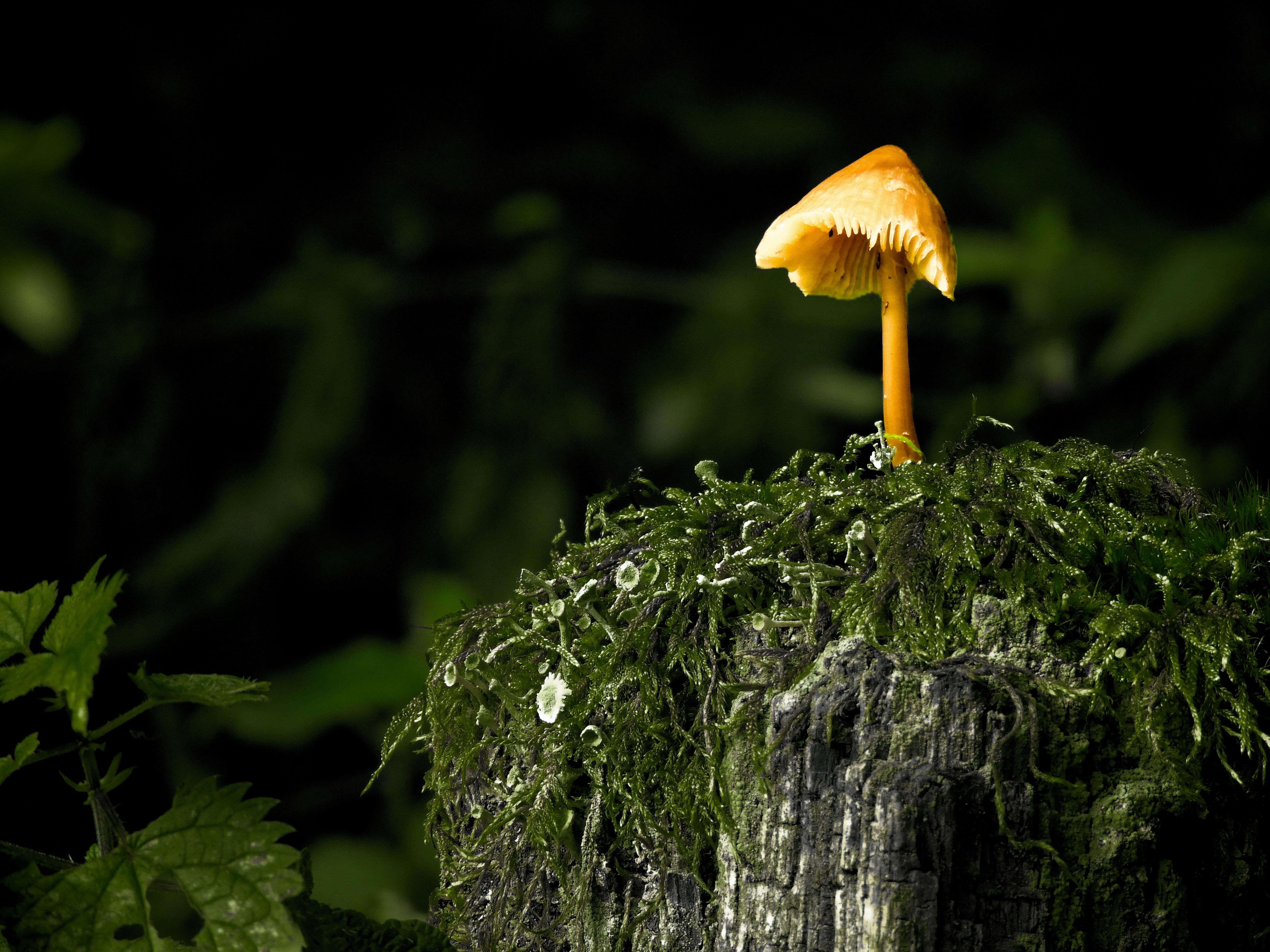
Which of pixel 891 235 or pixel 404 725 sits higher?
pixel 891 235

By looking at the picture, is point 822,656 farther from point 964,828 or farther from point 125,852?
point 125,852

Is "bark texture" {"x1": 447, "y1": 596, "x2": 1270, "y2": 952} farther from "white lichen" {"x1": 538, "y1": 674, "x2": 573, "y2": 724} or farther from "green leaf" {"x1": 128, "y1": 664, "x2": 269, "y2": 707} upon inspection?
"green leaf" {"x1": 128, "y1": 664, "x2": 269, "y2": 707}

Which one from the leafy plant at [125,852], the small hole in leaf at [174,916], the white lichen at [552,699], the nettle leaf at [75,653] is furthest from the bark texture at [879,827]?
the small hole in leaf at [174,916]

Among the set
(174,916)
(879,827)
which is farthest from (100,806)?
(174,916)

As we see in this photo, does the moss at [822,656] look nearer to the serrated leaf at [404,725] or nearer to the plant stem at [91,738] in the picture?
the serrated leaf at [404,725]

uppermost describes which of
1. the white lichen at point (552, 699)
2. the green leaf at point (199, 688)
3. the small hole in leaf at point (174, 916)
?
the white lichen at point (552, 699)

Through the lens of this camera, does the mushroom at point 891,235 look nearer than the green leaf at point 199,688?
No

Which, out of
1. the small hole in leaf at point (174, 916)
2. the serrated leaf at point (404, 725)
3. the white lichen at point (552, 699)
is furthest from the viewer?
the small hole in leaf at point (174, 916)
